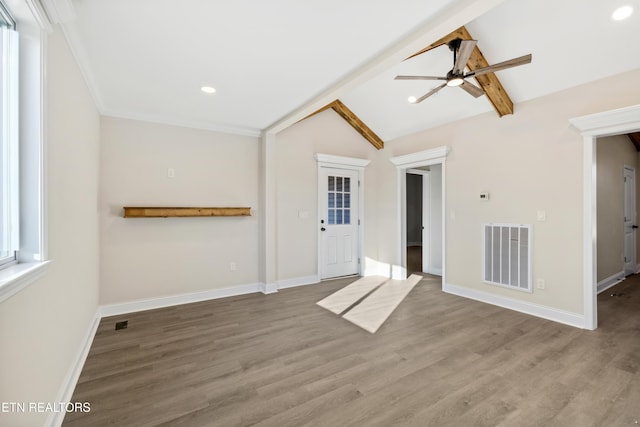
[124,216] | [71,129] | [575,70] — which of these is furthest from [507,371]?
[124,216]

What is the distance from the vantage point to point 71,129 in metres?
2.13

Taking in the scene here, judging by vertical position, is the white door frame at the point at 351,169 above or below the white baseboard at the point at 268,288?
above

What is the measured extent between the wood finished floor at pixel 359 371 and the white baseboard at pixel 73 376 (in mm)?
50

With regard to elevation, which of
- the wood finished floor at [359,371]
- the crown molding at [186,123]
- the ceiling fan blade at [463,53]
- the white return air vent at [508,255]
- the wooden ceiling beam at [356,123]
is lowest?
the wood finished floor at [359,371]

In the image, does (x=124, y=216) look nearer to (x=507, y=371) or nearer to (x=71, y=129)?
(x=71, y=129)

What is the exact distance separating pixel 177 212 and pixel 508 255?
4358 mm

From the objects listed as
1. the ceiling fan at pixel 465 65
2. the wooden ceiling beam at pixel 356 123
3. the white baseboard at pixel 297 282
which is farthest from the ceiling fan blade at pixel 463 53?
the white baseboard at pixel 297 282

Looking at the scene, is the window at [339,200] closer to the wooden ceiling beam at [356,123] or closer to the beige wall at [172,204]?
the wooden ceiling beam at [356,123]

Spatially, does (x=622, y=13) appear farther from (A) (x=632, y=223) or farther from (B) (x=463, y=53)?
(A) (x=632, y=223)

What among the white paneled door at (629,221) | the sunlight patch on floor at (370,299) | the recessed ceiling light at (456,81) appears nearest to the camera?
the recessed ceiling light at (456,81)

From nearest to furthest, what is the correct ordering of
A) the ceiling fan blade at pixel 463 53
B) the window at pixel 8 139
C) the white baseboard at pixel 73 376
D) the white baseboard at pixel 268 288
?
the window at pixel 8 139 < the white baseboard at pixel 73 376 < the ceiling fan blade at pixel 463 53 < the white baseboard at pixel 268 288

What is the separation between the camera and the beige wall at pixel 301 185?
4742mm

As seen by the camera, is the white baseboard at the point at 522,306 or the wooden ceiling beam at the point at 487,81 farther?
the white baseboard at the point at 522,306

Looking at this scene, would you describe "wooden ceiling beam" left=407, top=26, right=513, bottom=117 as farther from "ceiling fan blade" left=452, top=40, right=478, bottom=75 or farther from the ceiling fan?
"ceiling fan blade" left=452, top=40, right=478, bottom=75
